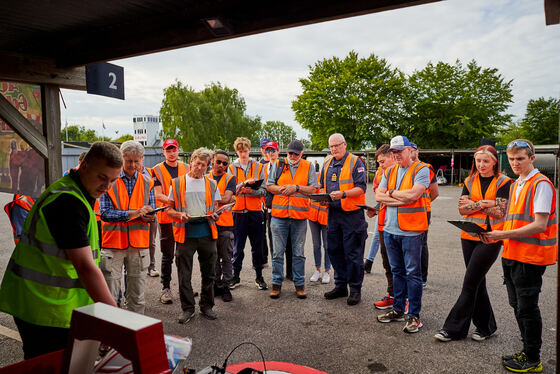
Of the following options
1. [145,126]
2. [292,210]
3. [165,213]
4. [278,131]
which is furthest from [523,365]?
[145,126]

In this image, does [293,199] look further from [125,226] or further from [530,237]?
[530,237]

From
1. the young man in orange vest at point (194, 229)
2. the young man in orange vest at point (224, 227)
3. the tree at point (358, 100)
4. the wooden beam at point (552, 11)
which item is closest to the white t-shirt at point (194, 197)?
the young man in orange vest at point (194, 229)

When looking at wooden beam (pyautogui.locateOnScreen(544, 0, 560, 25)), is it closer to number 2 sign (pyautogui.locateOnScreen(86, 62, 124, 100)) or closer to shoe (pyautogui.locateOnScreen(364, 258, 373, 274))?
number 2 sign (pyautogui.locateOnScreen(86, 62, 124, 100))

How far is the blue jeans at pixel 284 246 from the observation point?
A: 562cm

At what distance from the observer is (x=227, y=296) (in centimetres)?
549

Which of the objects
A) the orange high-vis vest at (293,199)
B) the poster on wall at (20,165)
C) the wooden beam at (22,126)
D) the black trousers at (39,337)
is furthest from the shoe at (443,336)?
the poster on wall at (20,165)

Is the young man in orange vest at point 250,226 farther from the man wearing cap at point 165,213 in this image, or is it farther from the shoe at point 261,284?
the man wearing cap at point 165,213

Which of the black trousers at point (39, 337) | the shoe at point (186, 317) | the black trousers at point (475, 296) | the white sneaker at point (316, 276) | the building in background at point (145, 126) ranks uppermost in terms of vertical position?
the building in background at point (145, 126)

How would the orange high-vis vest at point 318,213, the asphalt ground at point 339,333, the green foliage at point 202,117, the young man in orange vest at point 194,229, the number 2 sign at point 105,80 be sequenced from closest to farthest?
the asphalt ground at point 339,333
the number 2 sign at point 105,80
the young man in orange vest at point 194,229
the orange high-vis vest at point 318,213
the green foliage at point 202,117

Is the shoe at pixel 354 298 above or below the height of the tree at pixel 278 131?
below

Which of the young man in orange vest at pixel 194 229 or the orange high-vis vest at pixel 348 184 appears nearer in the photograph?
the young man in orange vest at pixel 194 229

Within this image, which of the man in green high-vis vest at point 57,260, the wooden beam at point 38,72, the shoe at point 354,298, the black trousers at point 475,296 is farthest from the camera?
the shoe at point 354,298

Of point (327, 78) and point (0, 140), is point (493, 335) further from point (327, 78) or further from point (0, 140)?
point (327, 78)

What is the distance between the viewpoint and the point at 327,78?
120 feet
